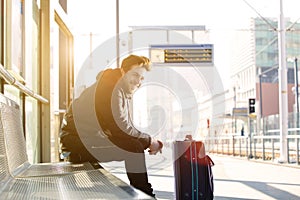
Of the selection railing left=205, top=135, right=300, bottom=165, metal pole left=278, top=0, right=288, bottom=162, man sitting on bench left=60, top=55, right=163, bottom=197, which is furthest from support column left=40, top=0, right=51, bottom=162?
metal pole left=278, top=0, right=288, bottom=162

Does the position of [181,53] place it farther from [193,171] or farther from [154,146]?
[154,146]

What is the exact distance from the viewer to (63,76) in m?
8.06

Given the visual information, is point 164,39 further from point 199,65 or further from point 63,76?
point 63,76

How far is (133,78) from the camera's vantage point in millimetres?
3627

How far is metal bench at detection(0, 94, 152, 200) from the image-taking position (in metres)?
1.79

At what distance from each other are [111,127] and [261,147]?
12464 mm

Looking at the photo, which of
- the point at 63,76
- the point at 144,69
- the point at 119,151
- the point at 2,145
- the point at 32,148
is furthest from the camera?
the point at 63,76

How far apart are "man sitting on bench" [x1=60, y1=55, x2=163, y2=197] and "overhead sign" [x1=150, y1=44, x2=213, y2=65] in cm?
1738

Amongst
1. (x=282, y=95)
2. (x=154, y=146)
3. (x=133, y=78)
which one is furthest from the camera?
(x=282, y=95)

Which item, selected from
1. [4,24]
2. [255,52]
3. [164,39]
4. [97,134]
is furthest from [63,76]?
[255,52]

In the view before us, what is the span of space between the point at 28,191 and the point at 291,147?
1194 centimetres

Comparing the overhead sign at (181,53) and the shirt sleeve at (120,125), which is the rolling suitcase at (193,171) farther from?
the overhead sign at (181,53)

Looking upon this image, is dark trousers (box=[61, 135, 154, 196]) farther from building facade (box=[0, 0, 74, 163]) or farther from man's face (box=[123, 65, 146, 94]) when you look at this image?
building facade (box=[0, 0, 74, 163])

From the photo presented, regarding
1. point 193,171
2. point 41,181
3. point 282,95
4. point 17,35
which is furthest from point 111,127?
point 282,95
